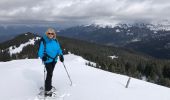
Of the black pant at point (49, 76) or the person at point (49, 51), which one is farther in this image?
the black pant at point (49, 76)

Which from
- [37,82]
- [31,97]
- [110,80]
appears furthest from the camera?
[110,80]

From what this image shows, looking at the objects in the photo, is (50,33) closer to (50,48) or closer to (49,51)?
(50,48)

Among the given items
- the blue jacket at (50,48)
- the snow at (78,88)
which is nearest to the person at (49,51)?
the blue jacket at (50,48)

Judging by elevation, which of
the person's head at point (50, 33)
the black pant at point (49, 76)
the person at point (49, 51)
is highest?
the person's head at point (50, 33)

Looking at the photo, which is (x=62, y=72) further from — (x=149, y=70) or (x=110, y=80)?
(x=149, y=70)

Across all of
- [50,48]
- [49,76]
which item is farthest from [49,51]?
[49,76]

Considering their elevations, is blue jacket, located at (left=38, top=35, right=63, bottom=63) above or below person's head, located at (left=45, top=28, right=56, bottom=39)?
below

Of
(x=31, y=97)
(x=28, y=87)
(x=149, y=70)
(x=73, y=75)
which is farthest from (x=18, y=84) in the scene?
(x=149, y=70)

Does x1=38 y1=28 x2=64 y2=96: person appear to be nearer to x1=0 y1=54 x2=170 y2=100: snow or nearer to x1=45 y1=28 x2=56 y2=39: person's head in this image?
x1=45 y1=28 x2=56 y2=39: person's head

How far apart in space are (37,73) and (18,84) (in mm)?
2711

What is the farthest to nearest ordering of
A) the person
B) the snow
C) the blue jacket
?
the blue jacket < the person < the snow

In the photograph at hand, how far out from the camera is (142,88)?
18078 mm

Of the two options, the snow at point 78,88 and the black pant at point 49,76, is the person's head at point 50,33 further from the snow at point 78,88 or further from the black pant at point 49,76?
the snow at point 78,88

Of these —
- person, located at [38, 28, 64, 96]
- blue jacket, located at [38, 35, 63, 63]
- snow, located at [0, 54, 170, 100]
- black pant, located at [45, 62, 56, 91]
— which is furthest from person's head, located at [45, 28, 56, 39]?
snow, located at [0, 54, 170, 100]
